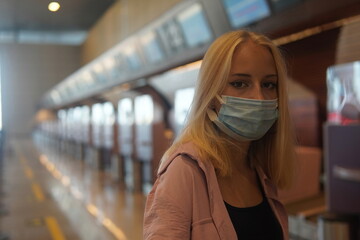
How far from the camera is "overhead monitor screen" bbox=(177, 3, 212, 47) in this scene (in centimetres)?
496

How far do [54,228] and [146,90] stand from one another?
15.4ft

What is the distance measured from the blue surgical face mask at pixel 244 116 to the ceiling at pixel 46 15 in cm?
119

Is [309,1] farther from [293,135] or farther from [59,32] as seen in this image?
[293,135]

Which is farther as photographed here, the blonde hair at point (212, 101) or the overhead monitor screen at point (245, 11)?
the overhead monitor screen at point (245, 11)

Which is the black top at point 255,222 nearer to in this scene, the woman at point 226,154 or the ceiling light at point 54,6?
the woman at point 226,154

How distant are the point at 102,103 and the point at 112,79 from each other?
8.22ft

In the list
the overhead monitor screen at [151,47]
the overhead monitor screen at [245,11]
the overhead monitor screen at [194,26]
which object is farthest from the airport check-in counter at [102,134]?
the overhead monitor screen at [245,11]

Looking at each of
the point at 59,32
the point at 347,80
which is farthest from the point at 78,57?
the point at 347,80

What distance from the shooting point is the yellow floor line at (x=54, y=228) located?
419cm

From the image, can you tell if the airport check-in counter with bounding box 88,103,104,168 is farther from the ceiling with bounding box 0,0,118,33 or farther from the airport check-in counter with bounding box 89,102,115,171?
the ceiling with bounding box 0,0,118,33

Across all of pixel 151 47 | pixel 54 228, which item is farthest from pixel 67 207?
pixel 151 47

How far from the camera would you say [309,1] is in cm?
319

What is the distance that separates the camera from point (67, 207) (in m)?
5.81

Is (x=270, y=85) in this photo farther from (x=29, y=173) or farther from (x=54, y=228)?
(x=29, y=173)
